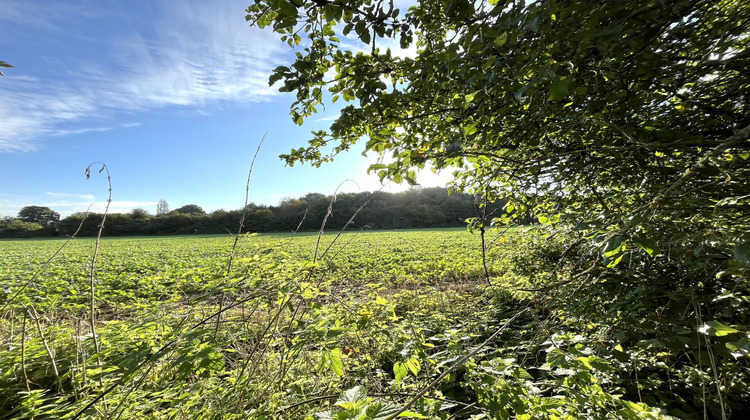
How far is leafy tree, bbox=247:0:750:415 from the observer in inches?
50.9

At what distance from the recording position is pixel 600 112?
1891 millimetres

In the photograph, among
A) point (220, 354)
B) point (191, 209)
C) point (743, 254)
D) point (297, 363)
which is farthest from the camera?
point (191, 209)

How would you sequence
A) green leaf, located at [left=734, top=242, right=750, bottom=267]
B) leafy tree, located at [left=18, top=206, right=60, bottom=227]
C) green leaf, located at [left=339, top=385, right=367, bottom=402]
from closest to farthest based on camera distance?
green leaf, located at [left=734, top=242, right=750, bottom=267] < green leaf, located at [left=339, top=385, right=367, bottom=402] < leafy tree, located at [left=18, top=206, right=60, bottom=227]

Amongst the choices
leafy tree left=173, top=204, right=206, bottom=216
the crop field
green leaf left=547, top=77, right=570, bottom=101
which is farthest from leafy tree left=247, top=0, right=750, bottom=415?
leafy tree left=173, top=204, right=206, bottom=216

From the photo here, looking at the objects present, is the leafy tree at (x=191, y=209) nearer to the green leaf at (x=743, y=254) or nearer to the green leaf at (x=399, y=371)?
the green leaf at (x=399, y=371)

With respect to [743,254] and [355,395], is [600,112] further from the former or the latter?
[355,395]

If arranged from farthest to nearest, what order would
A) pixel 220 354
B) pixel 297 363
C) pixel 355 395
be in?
pixel 297 363 < pixel 220 354 < pixel 355 395

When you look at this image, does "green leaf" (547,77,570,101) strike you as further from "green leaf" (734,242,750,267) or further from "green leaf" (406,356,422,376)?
"green leaf" (406,356,422,376)

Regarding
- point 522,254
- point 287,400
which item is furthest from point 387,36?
point 522,254

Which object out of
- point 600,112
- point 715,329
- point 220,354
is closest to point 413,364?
point 220,354

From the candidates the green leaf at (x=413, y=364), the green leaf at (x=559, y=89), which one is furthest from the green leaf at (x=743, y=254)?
the green leaf at (x=413, y=364)

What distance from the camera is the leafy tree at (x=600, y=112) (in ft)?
4.25

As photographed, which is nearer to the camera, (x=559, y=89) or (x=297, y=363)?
(x=559, y=89)

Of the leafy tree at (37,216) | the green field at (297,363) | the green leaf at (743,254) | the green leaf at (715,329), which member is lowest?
the green field at (297,363)
